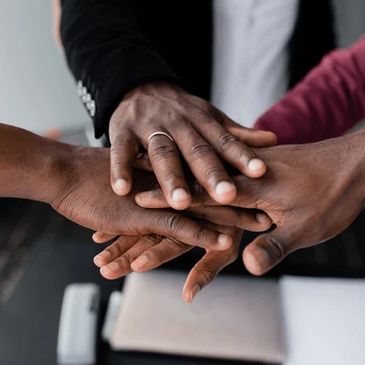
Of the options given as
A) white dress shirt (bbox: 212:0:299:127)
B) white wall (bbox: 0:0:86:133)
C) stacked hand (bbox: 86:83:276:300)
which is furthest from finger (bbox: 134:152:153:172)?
white wall (bbox: 0:0:86:133)

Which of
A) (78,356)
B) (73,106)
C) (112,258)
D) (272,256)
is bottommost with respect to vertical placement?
(73,106)

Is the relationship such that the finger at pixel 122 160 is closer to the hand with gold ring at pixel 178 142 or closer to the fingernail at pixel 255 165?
the hand with gold ring at pixel 178 142

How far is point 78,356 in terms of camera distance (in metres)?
0.87

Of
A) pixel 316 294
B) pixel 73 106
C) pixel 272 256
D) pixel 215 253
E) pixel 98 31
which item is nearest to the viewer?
pixel 272 256

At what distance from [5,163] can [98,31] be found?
0.31 meters

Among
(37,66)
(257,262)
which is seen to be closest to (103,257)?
(257,262)

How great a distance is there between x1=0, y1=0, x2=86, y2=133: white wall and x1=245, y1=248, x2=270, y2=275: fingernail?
1.40 m

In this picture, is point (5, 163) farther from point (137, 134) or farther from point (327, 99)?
point (327, 99)

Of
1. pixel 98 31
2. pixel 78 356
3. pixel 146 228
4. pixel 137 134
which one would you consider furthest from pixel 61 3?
pixel 78 356

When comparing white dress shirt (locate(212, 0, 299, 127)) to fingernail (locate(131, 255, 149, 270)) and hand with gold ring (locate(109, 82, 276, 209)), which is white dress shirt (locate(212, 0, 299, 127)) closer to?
hand with gold ring (locate(109, 82, 276, 209))

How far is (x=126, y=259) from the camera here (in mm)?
685

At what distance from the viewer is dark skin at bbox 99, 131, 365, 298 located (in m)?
0.66

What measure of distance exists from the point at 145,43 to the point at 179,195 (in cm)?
36

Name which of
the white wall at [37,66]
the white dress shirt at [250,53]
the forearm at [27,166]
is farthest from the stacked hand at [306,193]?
the white wall at [37,66]
